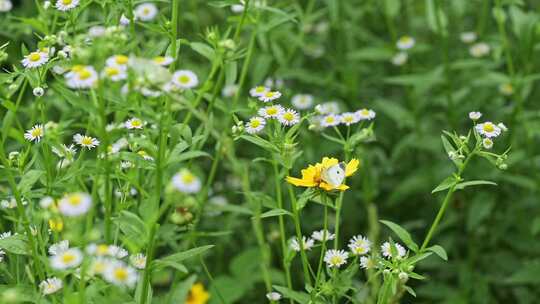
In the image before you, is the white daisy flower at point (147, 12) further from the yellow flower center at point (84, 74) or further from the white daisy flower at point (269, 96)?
the yellow flower center at point (84, 74)

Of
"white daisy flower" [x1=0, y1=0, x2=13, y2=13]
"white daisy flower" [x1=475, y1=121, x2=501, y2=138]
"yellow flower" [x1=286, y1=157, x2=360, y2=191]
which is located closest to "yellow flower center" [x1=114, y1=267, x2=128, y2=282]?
"yellow flower" [x1=286, y1=157, x2=360, y2=191]

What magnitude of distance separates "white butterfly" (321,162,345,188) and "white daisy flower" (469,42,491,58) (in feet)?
6.02

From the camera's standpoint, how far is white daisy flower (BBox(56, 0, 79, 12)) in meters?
1.68

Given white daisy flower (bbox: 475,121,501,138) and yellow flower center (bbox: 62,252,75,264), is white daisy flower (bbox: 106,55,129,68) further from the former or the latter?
white daisy flower (bbox: 475,121,501,138)

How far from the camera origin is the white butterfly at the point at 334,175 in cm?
161

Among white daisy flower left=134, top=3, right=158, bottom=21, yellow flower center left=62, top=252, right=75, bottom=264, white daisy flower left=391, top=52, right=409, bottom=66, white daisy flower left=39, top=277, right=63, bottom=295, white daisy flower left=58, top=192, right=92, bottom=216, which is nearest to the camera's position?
white daisy flower left=58, top=192, right=92, bottom=216

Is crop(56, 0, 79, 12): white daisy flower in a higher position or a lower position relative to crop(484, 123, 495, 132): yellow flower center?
higher

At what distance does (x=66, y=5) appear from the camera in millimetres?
1706

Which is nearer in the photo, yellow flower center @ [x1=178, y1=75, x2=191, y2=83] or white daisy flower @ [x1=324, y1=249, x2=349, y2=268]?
yellow flower center @ [x1=178, y1=75, x2=191, y2=83]

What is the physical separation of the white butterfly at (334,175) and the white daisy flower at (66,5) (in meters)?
0.63

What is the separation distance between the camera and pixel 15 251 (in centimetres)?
159

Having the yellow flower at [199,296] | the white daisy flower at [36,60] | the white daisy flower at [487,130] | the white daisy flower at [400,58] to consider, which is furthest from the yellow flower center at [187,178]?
the white daisy flower at [400,58]

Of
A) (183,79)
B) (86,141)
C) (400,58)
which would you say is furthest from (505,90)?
(183,79)

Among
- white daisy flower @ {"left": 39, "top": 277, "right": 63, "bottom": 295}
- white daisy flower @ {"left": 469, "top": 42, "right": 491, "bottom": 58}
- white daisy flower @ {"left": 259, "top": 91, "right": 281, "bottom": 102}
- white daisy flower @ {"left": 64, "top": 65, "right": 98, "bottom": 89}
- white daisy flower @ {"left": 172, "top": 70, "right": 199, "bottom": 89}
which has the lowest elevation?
white daisy flower @ {"left": 469, "top": 42, "right": 491, "bottom": 58}
